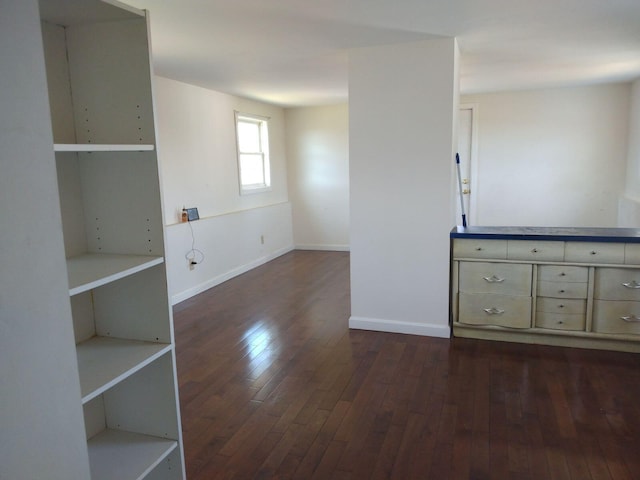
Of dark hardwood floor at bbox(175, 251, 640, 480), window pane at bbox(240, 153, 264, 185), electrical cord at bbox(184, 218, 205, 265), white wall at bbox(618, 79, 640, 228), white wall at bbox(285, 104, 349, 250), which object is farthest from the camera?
white wall at bbox(285, 104, 349, 250)

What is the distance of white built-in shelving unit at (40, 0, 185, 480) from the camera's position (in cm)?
156

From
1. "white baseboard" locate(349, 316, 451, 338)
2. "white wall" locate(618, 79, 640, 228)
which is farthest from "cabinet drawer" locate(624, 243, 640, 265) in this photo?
"white wall" locate(618, 79, 640, 228)

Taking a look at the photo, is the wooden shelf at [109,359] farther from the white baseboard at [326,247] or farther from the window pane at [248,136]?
the white baseboard at [326,247]

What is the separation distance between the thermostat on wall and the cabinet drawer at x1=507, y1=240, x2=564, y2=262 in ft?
10.6

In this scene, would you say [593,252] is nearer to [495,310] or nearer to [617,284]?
[617,284]

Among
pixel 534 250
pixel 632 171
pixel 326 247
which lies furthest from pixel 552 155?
pixel 326 247

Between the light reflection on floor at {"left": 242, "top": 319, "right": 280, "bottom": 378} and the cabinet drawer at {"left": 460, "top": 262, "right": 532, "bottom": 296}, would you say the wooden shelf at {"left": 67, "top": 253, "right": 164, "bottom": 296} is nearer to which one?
the light reflection on floor at {"left": 242, "top": 319, "right": 280, "bottom": 378}

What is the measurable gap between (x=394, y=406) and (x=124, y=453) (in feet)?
5.04

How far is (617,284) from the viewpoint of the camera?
329cm

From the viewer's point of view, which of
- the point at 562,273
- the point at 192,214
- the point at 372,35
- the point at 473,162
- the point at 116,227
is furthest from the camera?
the point at 473,162

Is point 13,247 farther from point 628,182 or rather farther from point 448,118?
point 628,182

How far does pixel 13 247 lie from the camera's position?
108 cm

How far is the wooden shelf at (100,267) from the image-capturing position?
1365mm

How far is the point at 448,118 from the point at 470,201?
10.1ft
